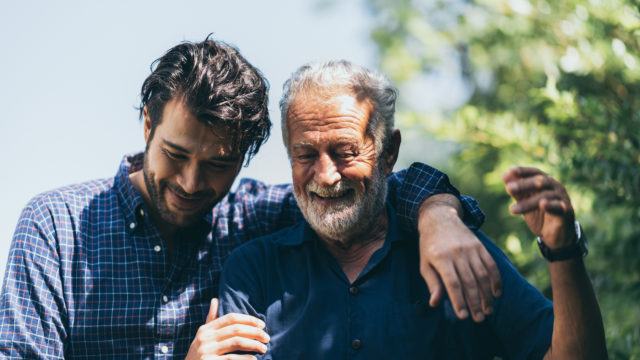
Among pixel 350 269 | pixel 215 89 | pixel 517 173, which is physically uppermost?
pixel 215 89

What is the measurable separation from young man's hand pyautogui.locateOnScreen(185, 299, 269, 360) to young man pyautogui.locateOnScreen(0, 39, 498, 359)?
0.45m

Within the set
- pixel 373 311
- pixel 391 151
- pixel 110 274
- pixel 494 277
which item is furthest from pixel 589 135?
pixel 110 274

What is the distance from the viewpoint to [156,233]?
306 cm

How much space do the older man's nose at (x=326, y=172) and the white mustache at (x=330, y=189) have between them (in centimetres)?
2

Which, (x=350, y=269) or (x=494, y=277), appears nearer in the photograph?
(x=494, y=277)

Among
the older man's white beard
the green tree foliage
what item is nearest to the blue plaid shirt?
the older man's white beard

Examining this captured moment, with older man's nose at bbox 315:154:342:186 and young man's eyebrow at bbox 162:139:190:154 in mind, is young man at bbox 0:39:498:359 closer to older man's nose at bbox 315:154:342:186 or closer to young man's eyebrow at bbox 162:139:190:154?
young man's eyebrow at bbox 162:139:190:154

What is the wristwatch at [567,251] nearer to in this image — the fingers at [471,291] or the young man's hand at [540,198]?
the young man's hand at [540,198]

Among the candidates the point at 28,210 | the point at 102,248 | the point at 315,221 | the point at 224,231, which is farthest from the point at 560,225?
the point at 28,210

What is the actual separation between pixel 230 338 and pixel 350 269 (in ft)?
1.77

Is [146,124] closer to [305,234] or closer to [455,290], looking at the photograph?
[305,234]

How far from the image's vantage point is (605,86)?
4.01 m

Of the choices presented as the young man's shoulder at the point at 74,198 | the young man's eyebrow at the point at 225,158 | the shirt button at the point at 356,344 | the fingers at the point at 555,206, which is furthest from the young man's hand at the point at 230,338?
the fingers at the point at 555,206

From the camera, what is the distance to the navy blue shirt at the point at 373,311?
2.58 meters
